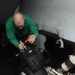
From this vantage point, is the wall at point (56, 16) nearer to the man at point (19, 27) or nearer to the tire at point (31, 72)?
the man at point (19, 27)

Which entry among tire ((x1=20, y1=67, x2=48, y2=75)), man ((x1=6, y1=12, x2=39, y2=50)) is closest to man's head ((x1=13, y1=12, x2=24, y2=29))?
man ((x1=6, y1=12, x2=39, y2=50))

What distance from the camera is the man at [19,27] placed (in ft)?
8.20

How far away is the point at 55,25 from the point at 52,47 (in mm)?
327

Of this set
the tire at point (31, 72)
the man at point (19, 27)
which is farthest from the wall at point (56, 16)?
the tire at point (31, 72)

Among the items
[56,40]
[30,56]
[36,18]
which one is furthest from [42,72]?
[36,18]

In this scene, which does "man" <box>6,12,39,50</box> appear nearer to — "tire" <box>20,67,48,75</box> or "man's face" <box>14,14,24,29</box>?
"man's face" <box>14,14,24,29</box>

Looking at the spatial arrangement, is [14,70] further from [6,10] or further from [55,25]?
[6,10]

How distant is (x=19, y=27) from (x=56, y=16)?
1.89 feet

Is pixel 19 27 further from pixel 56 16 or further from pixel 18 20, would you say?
pixel 56 16

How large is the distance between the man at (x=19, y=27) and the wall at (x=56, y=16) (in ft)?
1.14

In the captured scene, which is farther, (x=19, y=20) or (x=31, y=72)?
(x=31, y=72)

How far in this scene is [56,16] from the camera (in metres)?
2.88

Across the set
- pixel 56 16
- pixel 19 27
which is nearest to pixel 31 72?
pixel 19 27

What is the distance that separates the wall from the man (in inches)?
13.6
